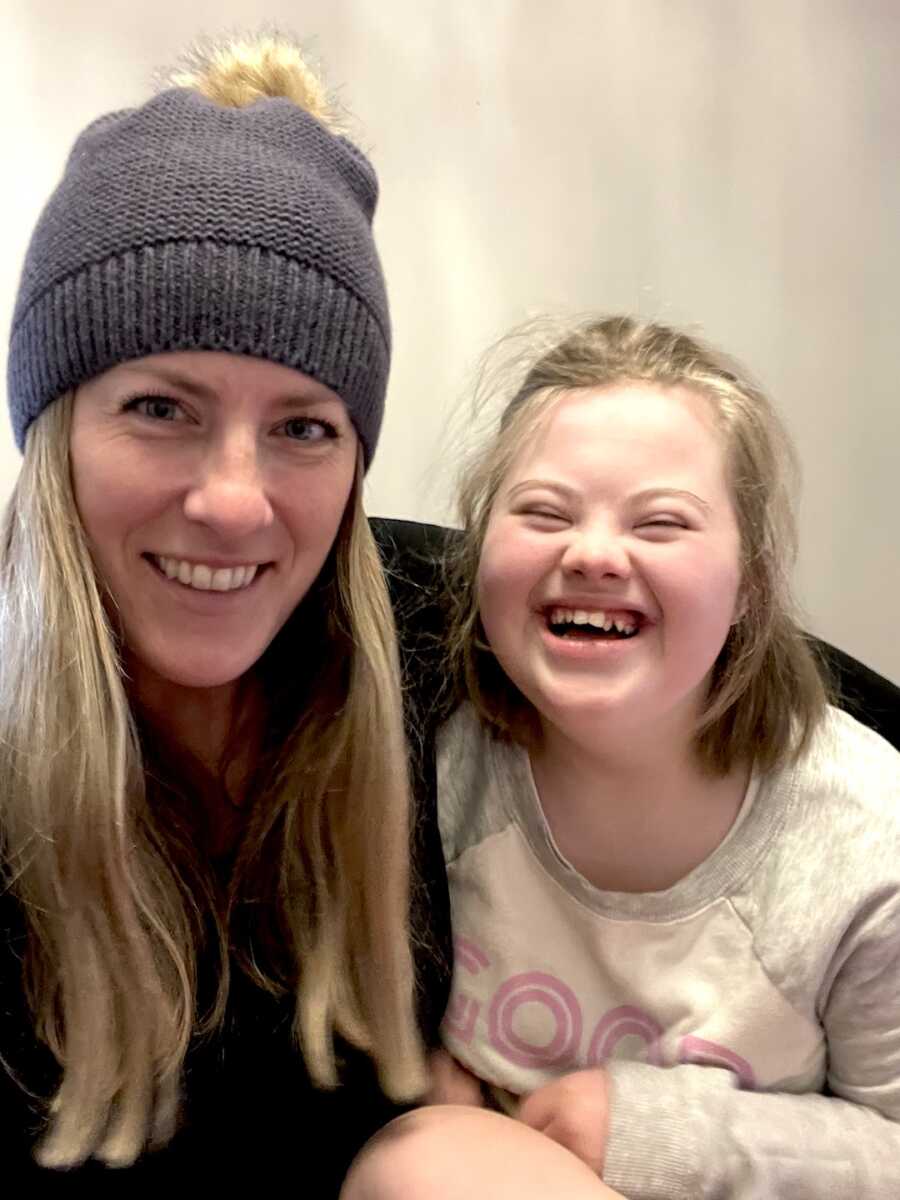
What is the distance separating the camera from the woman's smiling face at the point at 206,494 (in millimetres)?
739

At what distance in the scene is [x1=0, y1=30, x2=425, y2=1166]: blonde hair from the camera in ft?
2.53

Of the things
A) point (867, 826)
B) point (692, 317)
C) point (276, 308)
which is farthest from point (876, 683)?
point (276, 308)

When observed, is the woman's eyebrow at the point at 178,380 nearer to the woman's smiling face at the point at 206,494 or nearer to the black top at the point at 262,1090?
the woman's smiling face at the point at 206,494

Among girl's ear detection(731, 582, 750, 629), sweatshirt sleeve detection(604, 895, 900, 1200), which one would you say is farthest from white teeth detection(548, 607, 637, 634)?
sweatshirt sleeve detection(604, 895, 900, 1200)

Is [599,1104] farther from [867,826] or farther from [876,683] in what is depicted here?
[876,683]

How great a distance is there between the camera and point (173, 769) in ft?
2.97

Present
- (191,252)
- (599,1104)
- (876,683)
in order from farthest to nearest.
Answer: (876,683)
(599,1104)
(191,252)

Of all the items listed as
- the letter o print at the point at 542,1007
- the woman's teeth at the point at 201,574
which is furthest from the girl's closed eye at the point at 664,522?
the letter o print at the point at 542,1007

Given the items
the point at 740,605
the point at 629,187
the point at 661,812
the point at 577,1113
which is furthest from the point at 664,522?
the point at 629,187

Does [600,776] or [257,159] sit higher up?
[257,159]

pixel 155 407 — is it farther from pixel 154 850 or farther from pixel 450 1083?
pixel 450 1083

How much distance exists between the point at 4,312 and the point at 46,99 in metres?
0.25

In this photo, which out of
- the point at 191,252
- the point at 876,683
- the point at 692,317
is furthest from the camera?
the point at 692,317

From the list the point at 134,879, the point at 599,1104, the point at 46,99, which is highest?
the point at 46,99
